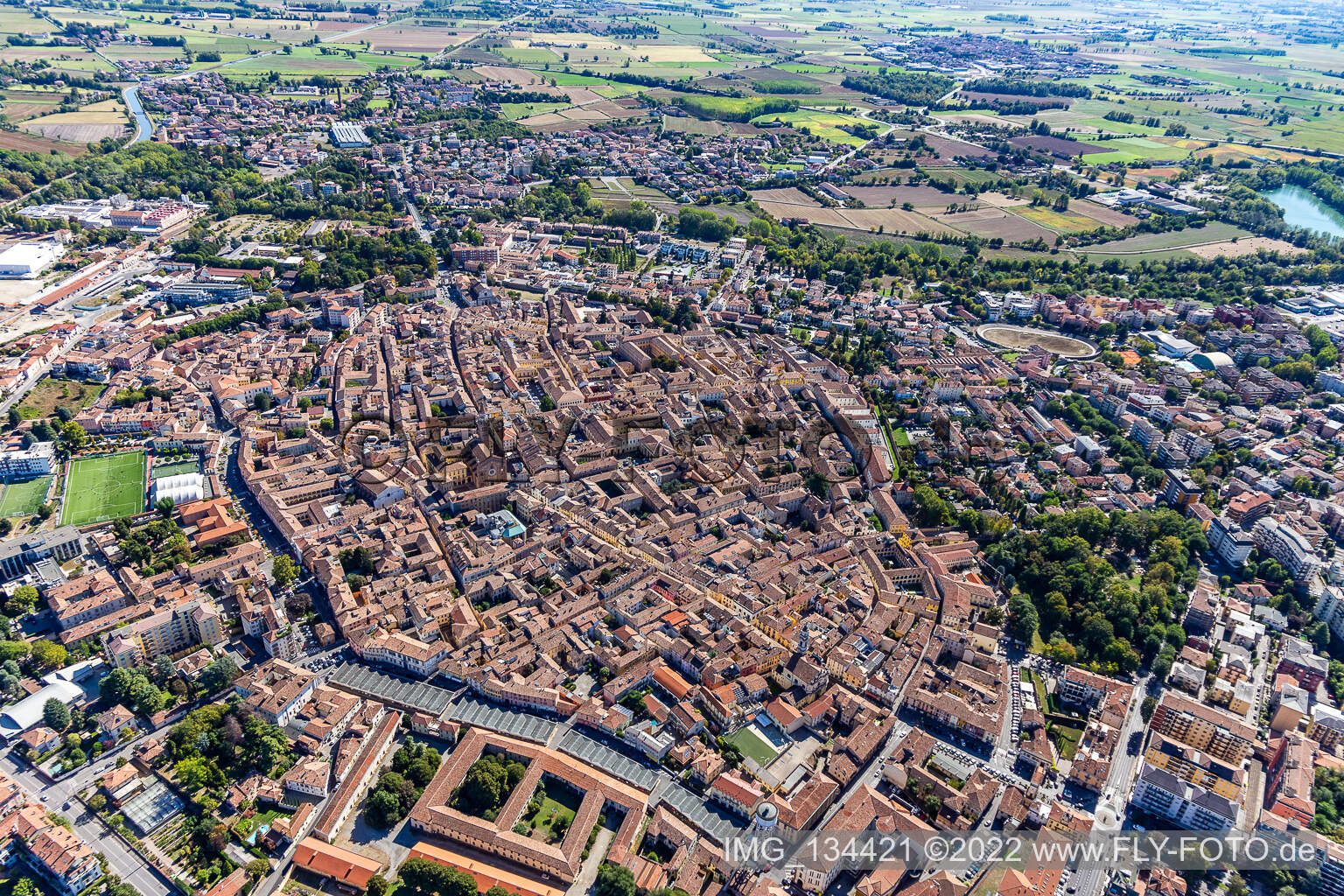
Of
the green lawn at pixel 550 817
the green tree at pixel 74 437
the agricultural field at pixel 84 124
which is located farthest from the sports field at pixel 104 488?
the agricultural field at pixel 84 124

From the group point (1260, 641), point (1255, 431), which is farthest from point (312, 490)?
point (1255, 431)

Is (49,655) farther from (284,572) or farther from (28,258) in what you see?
(28,258)

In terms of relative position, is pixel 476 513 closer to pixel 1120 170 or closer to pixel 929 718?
pixel 929 718

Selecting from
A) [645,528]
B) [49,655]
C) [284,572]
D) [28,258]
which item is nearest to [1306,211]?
[645,528]

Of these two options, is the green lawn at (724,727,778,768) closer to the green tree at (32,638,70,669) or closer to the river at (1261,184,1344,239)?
the green tree at (32,638,70,669)

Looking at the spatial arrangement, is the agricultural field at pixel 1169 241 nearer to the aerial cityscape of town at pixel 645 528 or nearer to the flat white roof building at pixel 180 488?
the aerial cityscape of town at pixel 645 528

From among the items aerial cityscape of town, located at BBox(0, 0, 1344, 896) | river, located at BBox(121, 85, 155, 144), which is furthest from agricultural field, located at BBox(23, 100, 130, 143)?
river, located at BBox(121, 85, 155, 144)
